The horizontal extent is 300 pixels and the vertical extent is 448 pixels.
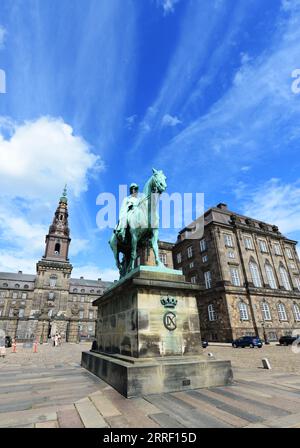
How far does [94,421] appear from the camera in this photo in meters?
3.09

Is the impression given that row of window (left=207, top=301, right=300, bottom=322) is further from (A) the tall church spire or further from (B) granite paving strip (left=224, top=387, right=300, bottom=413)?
(A) the tall church spire

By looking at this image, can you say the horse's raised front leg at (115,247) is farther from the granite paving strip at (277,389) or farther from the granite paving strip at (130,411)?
the granite paving strip at (277,389)

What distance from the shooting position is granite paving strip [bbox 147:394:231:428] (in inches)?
116

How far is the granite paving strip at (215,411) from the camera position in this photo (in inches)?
118

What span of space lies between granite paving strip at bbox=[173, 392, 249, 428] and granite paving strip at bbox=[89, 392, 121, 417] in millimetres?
1227

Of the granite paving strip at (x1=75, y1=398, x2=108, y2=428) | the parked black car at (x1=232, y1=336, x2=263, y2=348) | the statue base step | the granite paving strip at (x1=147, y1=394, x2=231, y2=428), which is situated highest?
A: the statue base step

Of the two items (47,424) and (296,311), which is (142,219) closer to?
(47,424)

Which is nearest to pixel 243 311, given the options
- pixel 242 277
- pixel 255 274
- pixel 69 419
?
pixel 242 277

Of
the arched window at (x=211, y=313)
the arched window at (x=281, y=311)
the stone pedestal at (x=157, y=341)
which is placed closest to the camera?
the stone pedestal at (x=157, y=341)

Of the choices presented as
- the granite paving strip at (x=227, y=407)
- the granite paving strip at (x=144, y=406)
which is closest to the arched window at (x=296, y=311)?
the granite paving strip at (x=227, y=407)

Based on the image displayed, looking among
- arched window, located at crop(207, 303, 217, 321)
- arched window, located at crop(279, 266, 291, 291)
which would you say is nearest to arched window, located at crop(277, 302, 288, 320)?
arched window, located at crop(279, 266, 291, 291)
